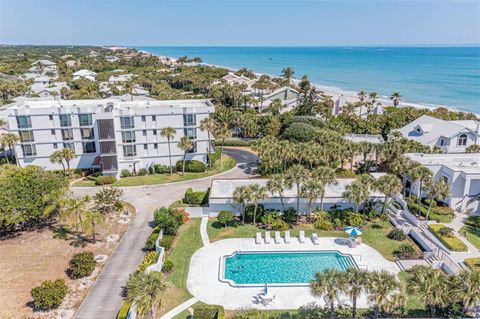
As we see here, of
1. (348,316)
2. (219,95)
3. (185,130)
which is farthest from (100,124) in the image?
(219,95)

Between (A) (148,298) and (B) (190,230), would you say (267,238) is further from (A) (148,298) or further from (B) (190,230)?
(A) (148,298)

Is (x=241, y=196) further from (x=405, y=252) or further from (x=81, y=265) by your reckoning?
(x=405, y=252)

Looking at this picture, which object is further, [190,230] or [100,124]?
[100,124]

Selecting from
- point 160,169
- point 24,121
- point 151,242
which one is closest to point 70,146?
point 24,121

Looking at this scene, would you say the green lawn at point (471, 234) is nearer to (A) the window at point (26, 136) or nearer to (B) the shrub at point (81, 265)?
(B) the shrub at point (81, 265)


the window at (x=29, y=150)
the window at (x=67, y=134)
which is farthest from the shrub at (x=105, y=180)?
the window at (x=29, y=150)

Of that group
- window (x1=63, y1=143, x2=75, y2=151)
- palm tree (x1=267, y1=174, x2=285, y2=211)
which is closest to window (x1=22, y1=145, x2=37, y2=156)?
window (x1=63, y1=143, x2=75, y2=151)

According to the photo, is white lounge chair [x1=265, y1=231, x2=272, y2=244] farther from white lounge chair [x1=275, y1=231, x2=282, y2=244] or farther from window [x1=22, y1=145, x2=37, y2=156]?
window [x1=22, y1=145, x2=37, y2=156]
